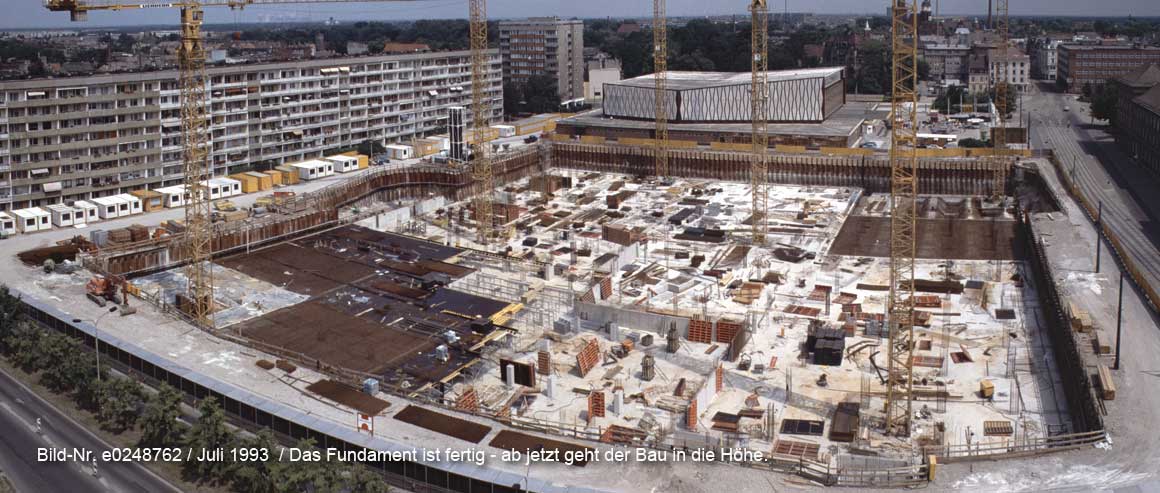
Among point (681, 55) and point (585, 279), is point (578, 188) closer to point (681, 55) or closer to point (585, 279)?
point (585, 279)

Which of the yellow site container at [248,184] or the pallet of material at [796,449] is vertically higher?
the yellow site container at [248,184]

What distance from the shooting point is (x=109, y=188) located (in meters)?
45.8

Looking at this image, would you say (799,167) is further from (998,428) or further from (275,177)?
(998,428)

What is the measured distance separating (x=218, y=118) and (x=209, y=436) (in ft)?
111

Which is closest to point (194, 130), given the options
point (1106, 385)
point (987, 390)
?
point (987, 390)

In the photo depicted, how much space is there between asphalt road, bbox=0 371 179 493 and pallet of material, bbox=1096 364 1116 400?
20.6m

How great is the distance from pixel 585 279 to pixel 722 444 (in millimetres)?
14323

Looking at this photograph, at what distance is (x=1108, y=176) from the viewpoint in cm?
5256

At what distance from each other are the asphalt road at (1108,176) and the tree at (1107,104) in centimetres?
113

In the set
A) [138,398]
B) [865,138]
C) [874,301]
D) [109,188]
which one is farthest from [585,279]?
[865,138]

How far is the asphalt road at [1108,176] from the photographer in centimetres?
3953

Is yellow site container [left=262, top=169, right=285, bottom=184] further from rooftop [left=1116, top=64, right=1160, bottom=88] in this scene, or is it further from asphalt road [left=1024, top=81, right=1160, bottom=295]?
rooftop [left=1116, top=64, right=1160, bottom=88]

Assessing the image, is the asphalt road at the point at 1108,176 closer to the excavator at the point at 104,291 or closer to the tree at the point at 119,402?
the tree at the point at 119,402

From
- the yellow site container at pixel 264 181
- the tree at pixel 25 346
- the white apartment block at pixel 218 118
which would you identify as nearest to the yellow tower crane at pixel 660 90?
the white apartment block at pixel 218 118
